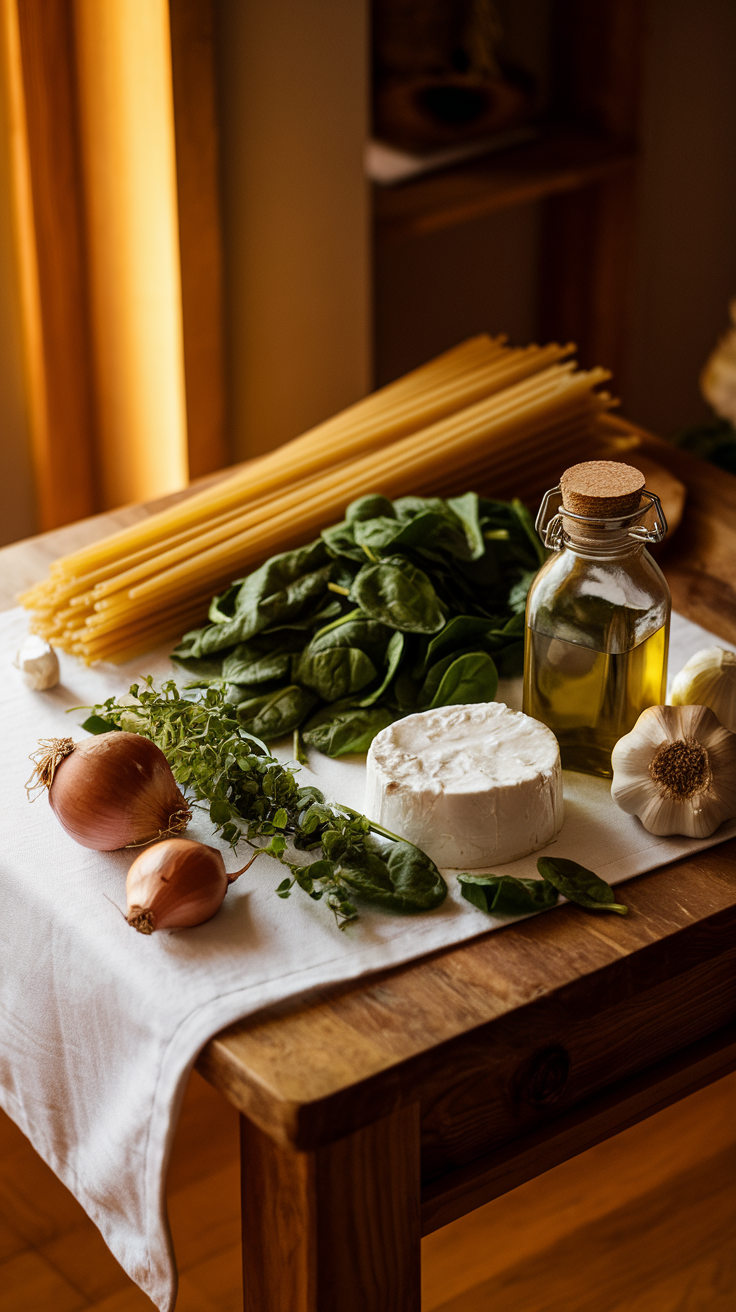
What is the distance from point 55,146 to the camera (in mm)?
1866

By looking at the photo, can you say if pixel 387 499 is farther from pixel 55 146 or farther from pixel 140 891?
pixel 55 146

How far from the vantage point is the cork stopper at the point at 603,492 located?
91 cm

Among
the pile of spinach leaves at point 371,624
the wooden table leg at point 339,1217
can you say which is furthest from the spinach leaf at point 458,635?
the wooden table leg at point 339,1217

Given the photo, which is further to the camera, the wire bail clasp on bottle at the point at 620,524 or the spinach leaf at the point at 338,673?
the spinach leaf at the point at 338,673

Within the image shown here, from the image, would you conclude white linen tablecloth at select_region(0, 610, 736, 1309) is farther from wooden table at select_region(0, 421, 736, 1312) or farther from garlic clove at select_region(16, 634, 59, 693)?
garlic clove at select_region(16, 634, 59, 693)

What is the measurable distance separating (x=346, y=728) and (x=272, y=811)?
0.13 metres

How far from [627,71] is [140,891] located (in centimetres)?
214

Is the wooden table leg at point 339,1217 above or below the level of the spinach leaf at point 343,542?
below

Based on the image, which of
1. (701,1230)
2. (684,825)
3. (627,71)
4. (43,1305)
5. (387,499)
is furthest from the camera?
(627,71)

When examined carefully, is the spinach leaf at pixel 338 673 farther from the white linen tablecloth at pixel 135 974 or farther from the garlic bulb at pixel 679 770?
the garlic bulb at pixel 679 770

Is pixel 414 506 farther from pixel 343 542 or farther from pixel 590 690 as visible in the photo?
pixel 590 690

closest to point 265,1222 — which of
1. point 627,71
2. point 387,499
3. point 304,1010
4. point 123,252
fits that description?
point 304,1010

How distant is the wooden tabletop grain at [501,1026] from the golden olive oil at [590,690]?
124mm

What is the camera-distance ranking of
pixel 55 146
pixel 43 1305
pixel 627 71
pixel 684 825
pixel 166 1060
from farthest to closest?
1. pixel 627 71
2. pixel 55 146
3. pixel 43 1305
4. pixel 684 825
5. pixel 166 1060
